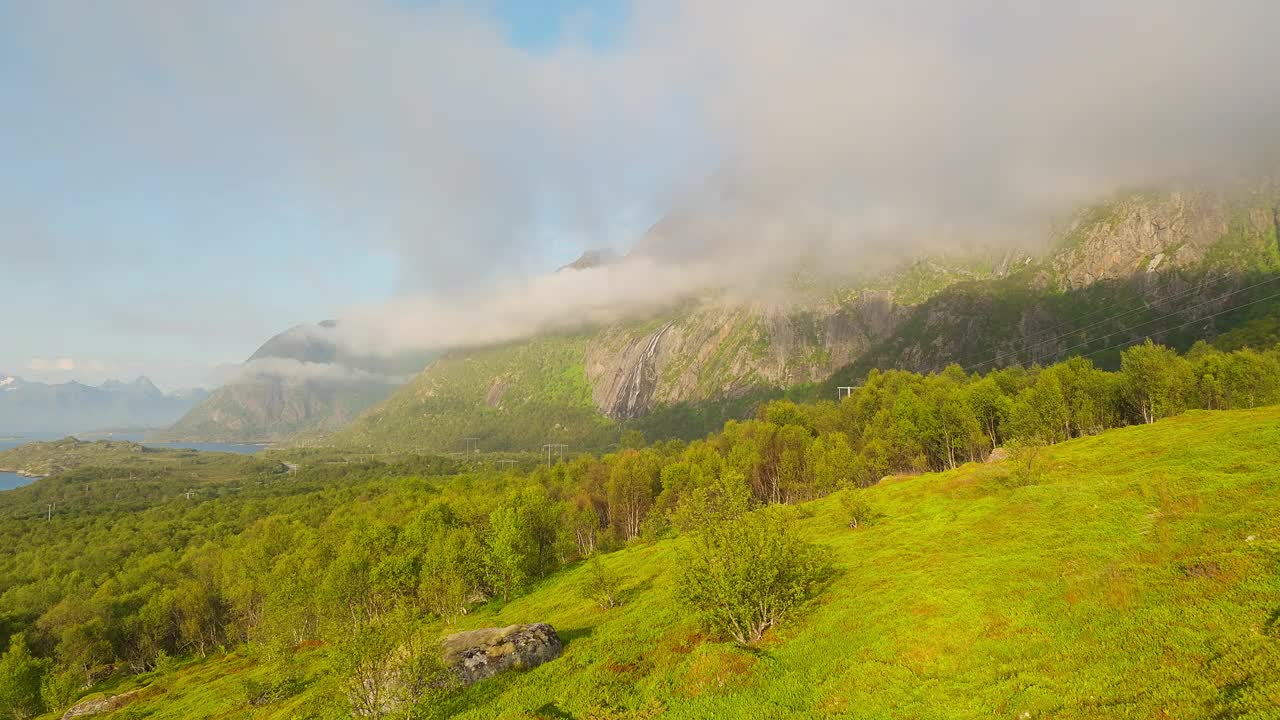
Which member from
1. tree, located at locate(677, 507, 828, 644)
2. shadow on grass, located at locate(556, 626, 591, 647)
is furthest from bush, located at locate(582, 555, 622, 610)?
tree, located at locate(677, 507, 828, 644)

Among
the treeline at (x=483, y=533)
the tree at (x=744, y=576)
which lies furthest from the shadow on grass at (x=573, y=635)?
the treeline at (x=483, y=533)

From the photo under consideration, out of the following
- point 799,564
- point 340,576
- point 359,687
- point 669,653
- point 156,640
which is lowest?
point 156,640

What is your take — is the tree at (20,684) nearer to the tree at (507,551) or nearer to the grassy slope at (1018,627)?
the grassy slope at (1018,627)

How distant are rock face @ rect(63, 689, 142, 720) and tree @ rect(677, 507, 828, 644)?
98555 mm

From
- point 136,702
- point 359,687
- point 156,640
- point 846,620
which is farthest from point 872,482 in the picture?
point 156,640

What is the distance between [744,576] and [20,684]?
432 ft

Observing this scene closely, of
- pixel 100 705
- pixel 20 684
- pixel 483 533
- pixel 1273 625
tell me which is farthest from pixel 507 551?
pixel 1273 625

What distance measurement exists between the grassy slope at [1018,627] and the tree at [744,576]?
228cm

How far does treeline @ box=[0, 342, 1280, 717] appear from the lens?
313 ft

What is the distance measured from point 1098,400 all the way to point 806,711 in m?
144

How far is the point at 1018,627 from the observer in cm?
3061

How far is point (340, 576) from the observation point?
96.9 m

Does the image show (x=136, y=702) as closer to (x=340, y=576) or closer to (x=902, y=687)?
(x=340, y=576)

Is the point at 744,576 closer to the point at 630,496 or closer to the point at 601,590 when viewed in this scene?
the point at 601,590
